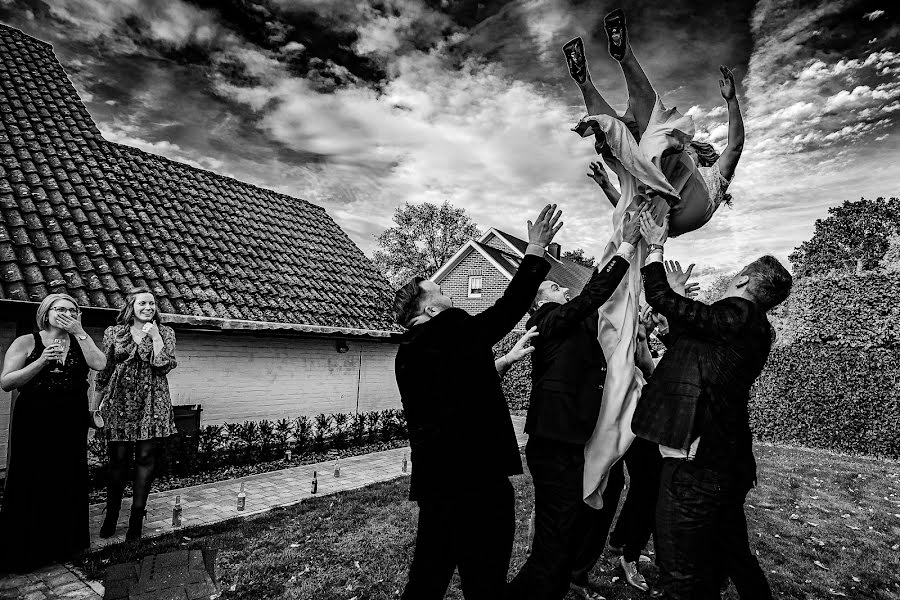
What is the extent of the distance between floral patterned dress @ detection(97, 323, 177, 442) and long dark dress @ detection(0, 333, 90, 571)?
1.12ft

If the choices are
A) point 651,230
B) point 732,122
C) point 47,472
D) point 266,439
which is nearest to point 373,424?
point 266,439

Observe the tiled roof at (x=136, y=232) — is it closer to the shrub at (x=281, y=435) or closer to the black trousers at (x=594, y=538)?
the shrub at (x=281, y=435)

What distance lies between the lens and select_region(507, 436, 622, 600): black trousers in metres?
2.74

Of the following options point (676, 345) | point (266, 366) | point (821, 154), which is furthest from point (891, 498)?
point (266, 366)

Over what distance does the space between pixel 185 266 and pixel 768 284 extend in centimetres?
907

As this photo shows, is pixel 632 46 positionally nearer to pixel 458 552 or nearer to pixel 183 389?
pixel 458 552

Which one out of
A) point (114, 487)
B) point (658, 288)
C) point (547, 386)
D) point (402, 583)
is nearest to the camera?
point (658, 288)

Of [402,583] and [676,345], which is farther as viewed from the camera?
[402,583]

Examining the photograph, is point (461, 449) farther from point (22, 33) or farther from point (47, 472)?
point (22, 33)

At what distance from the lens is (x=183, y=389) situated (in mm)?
8109

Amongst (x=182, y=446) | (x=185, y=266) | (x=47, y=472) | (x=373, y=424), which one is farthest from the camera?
(x=373, y=424)

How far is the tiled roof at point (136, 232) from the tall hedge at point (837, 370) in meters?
9.26

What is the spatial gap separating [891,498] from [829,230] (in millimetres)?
53837

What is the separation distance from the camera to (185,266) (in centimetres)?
891
